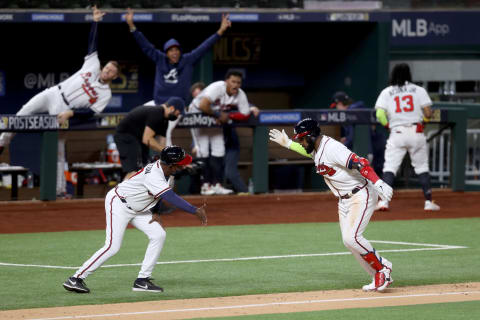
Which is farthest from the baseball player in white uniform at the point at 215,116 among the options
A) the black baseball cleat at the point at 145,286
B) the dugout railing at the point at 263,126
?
the black baseball cleat at the point at 145,286

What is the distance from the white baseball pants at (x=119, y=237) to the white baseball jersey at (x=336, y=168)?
55.2 inches

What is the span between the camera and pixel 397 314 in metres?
7.14

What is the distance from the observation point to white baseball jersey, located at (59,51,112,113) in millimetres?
13531

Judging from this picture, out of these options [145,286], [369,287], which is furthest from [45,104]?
[369,287]

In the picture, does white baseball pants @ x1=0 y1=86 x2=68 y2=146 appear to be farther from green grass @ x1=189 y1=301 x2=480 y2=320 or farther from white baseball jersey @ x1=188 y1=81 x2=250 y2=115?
green grass @ x1=189 y1=301 x2=480 y2=320

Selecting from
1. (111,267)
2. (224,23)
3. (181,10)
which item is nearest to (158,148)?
(111,267)

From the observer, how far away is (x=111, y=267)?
31.1 ft

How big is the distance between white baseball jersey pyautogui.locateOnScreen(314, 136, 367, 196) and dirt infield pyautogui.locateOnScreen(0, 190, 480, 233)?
15.1 feet

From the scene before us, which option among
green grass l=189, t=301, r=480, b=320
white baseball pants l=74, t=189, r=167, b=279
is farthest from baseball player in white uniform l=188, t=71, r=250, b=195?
green grass l=189, t=301, r=480, b=320

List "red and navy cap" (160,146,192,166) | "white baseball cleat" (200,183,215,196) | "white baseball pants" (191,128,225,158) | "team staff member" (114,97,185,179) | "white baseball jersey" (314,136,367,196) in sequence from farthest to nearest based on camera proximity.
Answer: "white baseball cleat" (200,183,215,196), "white baseball pants" (191,128,225,158), "team staff member" (114,97,185,179), "white baseball jersey" (314,136,367,196), "red and navy cap" (160,146,192,166)

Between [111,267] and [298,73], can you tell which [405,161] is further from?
[111,267]

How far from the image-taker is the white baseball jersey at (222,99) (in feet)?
46.4

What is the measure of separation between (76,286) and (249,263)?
217cm

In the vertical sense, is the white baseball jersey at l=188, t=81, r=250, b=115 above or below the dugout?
below
